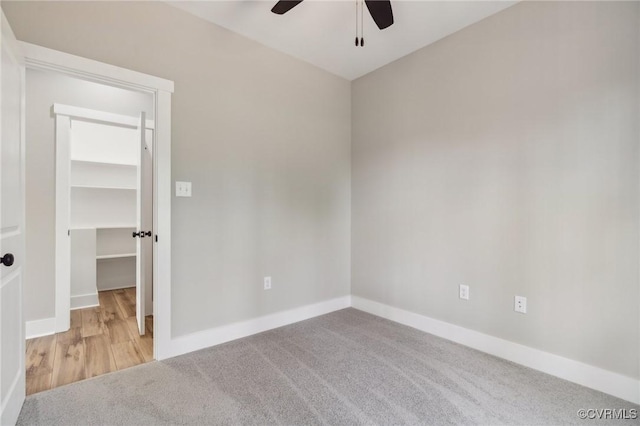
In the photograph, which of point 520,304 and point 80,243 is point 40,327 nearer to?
point 80,243

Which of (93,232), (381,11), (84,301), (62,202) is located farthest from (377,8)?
(84,301)

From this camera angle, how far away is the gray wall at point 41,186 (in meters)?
2.63

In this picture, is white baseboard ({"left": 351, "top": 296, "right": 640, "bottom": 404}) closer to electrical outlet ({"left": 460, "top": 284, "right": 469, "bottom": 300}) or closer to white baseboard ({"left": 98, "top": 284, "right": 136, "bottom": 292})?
electrical outlet ({"left": 460, "top": 284, "right": 469, "bottom": 300})

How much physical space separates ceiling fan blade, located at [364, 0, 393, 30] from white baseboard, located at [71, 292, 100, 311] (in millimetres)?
4104

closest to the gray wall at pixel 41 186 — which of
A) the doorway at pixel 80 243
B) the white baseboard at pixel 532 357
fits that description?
the doorway at pixel 80 243

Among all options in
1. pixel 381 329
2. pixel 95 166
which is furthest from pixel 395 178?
pixel 95 166

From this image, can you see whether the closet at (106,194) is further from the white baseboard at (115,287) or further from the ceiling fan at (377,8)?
the ceiling fan at (377,8)

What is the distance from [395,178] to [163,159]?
2081 mm

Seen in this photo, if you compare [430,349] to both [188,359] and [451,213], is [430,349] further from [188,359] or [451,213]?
→ [188,359]

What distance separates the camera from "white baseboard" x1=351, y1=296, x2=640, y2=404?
1.75 meters

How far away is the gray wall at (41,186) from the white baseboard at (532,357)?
329 centimetres

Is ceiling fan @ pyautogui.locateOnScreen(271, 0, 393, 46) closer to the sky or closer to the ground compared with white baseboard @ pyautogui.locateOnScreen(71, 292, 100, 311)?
closer to the sky

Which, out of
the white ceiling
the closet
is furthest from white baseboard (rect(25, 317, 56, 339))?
the white ceiling

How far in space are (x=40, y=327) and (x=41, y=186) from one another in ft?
4.20
